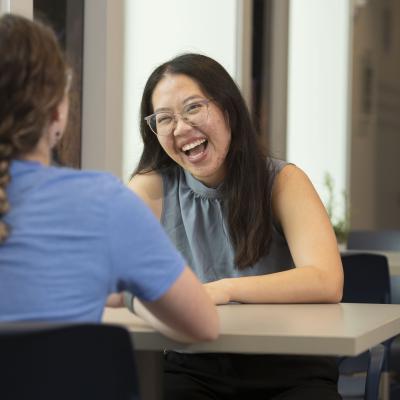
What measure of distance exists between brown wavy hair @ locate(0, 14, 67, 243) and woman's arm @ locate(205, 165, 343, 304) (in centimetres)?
78

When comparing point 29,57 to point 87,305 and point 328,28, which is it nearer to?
point 87,305

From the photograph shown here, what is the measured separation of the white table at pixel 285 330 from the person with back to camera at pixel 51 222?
0.20 metres

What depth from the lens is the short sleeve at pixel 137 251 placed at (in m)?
1.39

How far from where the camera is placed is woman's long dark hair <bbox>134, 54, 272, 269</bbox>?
2.36m

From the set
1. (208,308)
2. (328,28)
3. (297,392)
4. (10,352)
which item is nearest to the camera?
(10,352)

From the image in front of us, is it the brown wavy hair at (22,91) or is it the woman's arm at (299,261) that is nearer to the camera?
the brown wavy hair at (22,91)

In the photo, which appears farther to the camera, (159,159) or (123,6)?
(123,6)

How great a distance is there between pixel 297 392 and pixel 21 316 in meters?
0.96

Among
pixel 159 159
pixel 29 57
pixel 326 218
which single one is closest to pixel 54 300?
pixel 29 57

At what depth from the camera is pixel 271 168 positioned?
2463mm

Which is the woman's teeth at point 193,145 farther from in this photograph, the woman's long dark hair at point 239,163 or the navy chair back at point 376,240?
the navy chair back at point 376,240

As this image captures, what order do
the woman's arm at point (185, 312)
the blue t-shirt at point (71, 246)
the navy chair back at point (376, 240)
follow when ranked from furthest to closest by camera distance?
the navy chair back at point (376, 240), the woman's arm at point (185, 312), the blue t-shirt at point (71, 246)

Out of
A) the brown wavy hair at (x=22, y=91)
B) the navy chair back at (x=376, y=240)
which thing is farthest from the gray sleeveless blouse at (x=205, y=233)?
the navy chair back at (x=376, y=240)

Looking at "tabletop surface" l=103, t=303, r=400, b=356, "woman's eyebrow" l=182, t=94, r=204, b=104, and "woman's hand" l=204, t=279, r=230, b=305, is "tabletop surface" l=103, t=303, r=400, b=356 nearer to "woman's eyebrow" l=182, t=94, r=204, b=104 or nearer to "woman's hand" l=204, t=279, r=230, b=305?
"woman's hand" l=204, t=279, r=230, b=305
